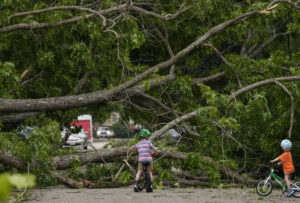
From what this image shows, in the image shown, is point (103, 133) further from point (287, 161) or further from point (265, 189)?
point (287, 161)

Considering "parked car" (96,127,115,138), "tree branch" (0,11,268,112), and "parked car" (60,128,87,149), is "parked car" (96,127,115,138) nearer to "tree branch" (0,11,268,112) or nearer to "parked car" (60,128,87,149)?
"parked car" (60,128,87,149)

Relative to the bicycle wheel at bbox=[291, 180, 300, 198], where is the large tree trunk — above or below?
above

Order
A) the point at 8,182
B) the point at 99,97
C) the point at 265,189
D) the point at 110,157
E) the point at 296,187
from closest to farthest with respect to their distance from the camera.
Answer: the point at 8,182, the point at 296,187, the point at 265,189, the point at 110,157, the point at 99,97

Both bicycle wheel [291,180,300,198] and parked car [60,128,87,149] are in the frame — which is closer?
bicycle wheel [291,180,300,198]

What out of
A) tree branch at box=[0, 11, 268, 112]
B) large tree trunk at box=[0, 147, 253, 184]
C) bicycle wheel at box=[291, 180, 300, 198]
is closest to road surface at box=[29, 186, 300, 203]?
bicycle wheel at box=[291, 180, 300, 198]

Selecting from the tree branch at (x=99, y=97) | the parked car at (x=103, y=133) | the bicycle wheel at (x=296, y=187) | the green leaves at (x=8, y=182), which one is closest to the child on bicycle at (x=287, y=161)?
the bicycle wheel at (x=296, y=187)

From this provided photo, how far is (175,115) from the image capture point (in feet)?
40.9

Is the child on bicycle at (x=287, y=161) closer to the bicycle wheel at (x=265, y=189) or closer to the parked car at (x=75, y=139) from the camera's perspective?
the bicycle wheel at (x=265, y=189)

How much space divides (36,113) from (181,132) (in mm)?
4083

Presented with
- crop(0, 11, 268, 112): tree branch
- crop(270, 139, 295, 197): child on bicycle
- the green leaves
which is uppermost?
crop(0, 11, 268, 112): tree branch

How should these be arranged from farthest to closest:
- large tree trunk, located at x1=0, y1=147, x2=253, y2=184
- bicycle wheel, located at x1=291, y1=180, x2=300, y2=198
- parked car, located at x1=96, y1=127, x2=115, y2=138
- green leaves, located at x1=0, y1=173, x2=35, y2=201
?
parked car, located at x1=96, y1=127, x2=115, y2=138
large tree trunk, located at x1=0, y1=147, x2=253, y2=184
bicycle wheel, located at x1=291, y1=180, x2=300, y2=198
green leaves, located at x1=0, y1=173, x2=35, y2=201

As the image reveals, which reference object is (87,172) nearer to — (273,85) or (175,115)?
(175,115)

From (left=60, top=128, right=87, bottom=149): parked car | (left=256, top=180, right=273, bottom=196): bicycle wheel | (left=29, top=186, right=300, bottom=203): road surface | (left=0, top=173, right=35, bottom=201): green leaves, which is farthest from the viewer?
(left=60, top=128, right=87, bottom=149): parked car

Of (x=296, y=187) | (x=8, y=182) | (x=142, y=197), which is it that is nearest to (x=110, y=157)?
(x=142, y=197)
